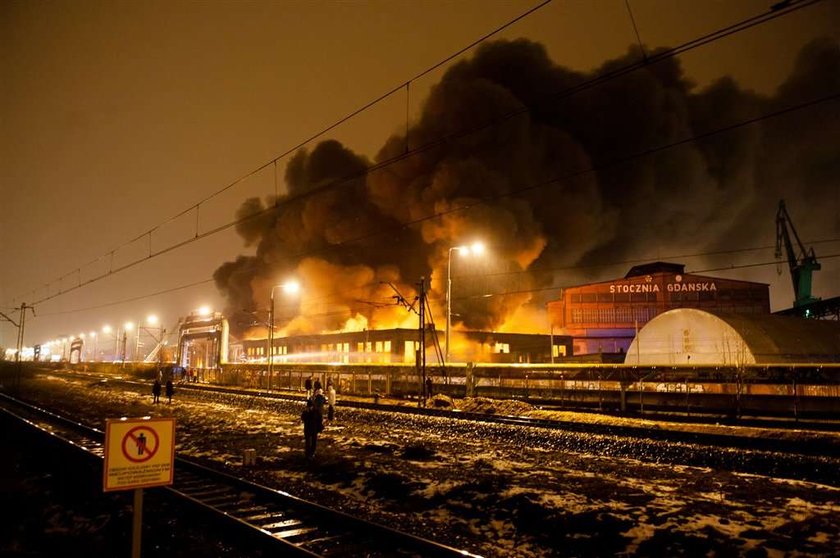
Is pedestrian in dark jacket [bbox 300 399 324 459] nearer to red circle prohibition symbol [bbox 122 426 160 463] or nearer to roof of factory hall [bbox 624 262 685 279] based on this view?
red circle prohibition symbol [bbox 122 426 160 463]

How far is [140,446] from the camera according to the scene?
→ 4.47 metres

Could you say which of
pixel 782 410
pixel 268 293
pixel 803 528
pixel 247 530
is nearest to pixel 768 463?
pixel 803 528

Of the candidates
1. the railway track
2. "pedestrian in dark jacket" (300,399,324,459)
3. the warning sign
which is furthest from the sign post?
"pedestrian in dark jacket" (300,399,324,459)

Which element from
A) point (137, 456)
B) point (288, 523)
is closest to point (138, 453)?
point (137, 456)

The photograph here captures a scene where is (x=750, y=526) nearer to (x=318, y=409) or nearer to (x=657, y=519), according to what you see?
(x=657, y=519)

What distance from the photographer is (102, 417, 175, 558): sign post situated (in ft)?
14.1

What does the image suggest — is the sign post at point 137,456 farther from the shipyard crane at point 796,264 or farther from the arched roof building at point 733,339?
the shipyard crane at point 796,264

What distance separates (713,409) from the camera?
811 inches

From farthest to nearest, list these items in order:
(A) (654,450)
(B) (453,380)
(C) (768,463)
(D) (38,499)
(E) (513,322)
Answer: (E) (513,322)
(B) (453,380)
(A) (654,450)
(C) (768,463)
(D) (38,499)

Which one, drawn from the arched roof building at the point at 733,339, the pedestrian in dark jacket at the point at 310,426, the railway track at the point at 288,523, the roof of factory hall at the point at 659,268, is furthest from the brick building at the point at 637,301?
the railway track at the point at 288,523

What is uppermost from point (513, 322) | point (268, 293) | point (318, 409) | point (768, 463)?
point (268, 293)

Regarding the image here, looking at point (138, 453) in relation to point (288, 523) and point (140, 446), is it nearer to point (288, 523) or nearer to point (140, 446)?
point (140, 446)

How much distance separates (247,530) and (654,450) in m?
10.5

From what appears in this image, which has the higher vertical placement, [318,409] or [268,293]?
[268,293]
